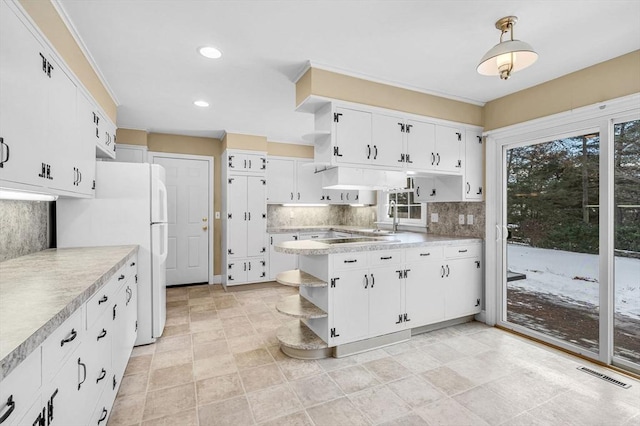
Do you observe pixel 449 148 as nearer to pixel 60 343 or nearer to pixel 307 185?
pixel 307 185

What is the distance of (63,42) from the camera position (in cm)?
208

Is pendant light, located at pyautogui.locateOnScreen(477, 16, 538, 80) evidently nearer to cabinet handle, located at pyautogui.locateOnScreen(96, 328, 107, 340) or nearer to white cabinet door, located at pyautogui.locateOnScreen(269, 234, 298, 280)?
cabinet handle, located at pyautogui.locateOnScreen(96, 328, 107, 340)

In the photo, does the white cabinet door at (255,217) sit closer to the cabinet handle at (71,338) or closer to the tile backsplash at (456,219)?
the tile backsplash at (456,219)

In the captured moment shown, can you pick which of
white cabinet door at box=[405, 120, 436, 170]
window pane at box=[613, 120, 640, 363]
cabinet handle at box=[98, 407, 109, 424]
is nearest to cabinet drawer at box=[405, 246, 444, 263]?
white cabinet door at box=[405, 120, 436, 170]

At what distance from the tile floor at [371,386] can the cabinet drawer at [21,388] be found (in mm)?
1272

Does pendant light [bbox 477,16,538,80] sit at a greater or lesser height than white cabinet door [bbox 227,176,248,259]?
greater

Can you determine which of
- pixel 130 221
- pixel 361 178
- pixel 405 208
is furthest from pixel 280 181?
pixel 130 221

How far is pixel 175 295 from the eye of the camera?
4711 mm

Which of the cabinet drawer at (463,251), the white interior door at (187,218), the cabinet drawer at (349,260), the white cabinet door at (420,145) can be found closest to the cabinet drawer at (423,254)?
the cabinet drawer at (463,251)

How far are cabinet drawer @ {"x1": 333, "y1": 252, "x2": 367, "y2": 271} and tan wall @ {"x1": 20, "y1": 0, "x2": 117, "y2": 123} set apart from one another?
2.46m

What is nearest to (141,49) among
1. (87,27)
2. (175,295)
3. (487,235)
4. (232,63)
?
(87,27)

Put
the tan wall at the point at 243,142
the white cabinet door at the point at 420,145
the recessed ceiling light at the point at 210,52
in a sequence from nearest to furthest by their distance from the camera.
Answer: the recessed ceiling light at the point at 210,52
the white cabinet door at the point at 420,145
the tan wall at the point at 243,142

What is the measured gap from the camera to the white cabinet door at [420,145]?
3295 millimetres

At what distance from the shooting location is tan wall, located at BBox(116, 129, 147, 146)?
4.63 meters
